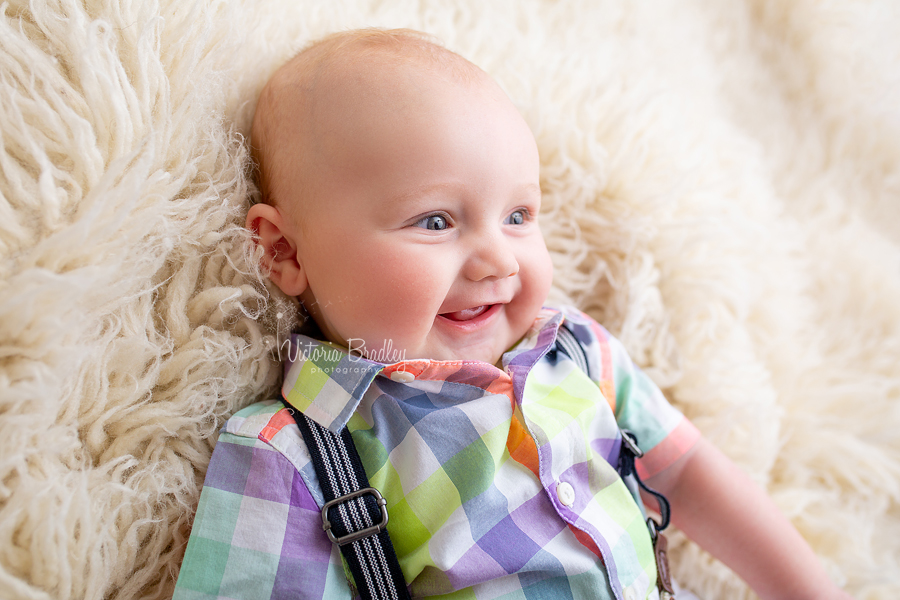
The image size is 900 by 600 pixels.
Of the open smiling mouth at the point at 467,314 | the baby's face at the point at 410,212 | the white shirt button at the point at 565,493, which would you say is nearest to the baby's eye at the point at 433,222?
the baby's face at the point at 410,212

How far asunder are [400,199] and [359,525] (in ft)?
1.34

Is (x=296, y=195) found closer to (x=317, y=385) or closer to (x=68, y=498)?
(x=317, y=385)

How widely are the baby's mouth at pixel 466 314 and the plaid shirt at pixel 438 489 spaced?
0.07 metres

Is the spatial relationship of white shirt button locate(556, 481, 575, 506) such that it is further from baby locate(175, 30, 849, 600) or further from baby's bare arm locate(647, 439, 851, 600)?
baby's bare arm locate(647, 439, 851, 600)

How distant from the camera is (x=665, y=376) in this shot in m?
1.08

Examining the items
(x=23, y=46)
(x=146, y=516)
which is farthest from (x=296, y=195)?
(x=146, y=516)

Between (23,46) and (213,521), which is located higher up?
(23,46)

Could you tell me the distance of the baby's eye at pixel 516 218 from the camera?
2.95 ft

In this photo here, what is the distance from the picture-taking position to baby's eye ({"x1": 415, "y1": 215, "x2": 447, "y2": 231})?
0.81 meters

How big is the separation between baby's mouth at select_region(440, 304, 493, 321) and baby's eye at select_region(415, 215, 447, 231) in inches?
4.8

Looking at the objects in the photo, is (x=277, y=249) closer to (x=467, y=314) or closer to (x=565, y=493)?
(x=467, y=314)

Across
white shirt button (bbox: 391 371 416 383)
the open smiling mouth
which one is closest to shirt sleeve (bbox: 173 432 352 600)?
white shirt button (bbox: 391 371 416 383)

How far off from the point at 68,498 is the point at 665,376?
897 millimetres

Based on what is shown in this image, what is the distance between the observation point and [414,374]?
819 mm
